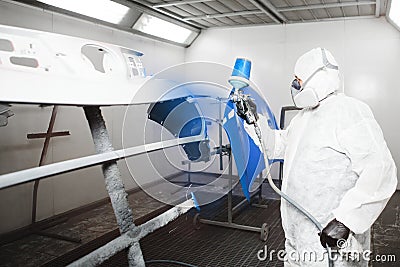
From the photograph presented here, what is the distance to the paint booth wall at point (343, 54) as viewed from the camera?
441 centimetres

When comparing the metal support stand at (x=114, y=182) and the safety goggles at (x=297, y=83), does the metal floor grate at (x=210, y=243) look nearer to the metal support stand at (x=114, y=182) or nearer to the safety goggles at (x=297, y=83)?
the metal support stand at (x=114, y=182)

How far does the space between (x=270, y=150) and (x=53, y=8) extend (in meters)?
2.46

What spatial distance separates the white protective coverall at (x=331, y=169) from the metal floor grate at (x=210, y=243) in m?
1.11

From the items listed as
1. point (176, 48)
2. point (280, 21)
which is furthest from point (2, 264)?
point (280, 21)

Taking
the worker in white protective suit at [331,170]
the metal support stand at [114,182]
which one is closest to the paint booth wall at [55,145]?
the metal support stand at [114,182]

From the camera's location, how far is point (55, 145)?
3.37 metres

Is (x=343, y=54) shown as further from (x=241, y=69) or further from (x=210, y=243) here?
(x=241, y=69)

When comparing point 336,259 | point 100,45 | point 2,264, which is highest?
point 100,45

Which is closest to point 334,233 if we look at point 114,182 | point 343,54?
point 114,182

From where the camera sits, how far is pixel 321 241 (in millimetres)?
1436

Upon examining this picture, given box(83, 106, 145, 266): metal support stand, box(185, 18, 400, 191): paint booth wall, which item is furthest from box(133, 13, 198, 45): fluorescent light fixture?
box(83, 106, 145, 266): metal support stand

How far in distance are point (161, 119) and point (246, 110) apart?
2.24ft

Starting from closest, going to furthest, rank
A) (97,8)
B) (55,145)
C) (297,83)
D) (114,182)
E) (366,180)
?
1. (366,180)
2. (297,83)
3. (114,182)
4. (55,145)
5. (97,8)

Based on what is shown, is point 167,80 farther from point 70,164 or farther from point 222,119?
point 70,164
